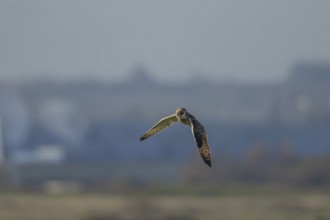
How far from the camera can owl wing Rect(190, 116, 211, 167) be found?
35.1ft

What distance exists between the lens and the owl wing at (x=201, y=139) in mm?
10688

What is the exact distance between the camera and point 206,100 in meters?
Answer: 93.6

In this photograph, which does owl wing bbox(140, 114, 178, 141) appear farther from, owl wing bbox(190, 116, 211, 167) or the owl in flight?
owl wing bbox(190, 116, 211, 167)

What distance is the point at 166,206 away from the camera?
120 feet

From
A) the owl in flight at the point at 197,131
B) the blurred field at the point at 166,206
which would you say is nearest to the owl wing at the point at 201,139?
the owl in flight at the point at 197,131

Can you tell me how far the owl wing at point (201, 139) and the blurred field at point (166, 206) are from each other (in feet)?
61.9

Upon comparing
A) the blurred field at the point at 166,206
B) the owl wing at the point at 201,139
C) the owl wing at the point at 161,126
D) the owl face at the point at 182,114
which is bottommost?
the owl wing at the point at 201,139

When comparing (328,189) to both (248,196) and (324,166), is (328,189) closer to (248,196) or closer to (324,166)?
(248,196)

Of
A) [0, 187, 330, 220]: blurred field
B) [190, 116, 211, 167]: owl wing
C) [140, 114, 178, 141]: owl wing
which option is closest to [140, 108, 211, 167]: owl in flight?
[190, 116, 211, 167]: owl wing

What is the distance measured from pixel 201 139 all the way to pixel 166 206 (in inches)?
1022

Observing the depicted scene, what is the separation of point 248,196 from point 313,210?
23.0 feet

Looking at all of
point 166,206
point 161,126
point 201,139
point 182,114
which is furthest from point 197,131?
point 166,206

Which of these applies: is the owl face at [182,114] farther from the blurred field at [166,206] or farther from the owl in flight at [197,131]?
the blurred field at [166,206]

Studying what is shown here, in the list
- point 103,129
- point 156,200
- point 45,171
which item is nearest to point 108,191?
point 156,200
